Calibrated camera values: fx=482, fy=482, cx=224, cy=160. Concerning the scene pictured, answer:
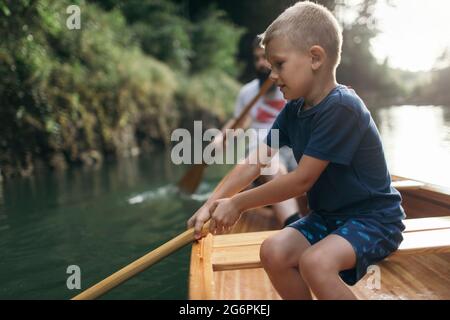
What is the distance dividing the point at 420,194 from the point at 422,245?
43.2 inches

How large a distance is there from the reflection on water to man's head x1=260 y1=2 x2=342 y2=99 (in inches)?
67.2

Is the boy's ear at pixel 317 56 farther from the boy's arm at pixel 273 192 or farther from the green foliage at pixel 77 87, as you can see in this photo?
the green foliage at pixel 77 87

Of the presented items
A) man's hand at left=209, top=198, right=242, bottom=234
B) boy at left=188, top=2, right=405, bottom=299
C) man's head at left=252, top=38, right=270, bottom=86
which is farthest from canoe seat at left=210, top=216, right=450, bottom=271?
man's head at left=252, top=38, right=270, bottom=86

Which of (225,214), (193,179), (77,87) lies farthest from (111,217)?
(77,87)

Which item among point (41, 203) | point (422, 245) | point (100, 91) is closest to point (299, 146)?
point (422, 245)

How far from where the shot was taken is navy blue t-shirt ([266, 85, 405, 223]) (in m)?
1.21

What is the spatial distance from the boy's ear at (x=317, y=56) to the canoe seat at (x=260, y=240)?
0.56 m

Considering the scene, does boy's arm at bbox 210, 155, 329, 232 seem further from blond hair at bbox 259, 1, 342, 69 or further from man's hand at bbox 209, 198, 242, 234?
blond hair at bbox 259, 1, 342, 69

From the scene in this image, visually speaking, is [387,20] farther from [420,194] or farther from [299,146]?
[299,146]

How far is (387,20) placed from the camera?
3340mm

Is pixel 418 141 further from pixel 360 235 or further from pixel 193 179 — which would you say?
pixel 360 235

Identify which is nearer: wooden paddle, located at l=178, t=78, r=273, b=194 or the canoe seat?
the canoe seat

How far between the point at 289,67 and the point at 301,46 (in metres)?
0.06
